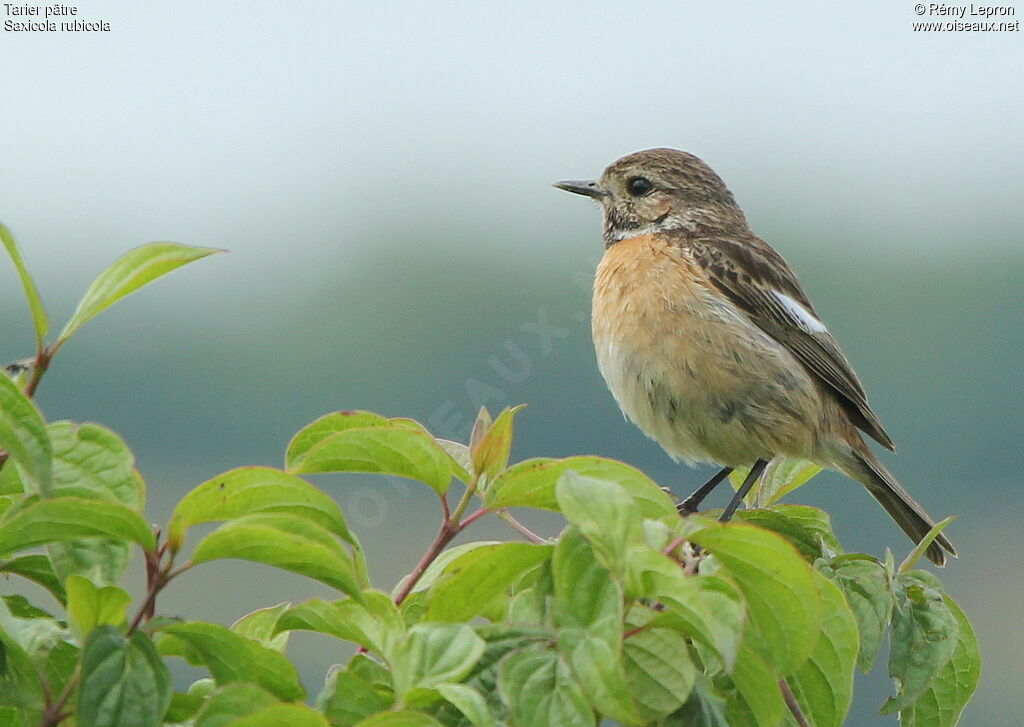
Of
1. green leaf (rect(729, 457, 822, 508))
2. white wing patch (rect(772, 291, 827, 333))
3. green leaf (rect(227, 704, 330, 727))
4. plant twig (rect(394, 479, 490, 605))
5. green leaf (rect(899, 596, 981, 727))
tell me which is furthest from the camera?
white wing patch (rect(772, 291, 827, 333))

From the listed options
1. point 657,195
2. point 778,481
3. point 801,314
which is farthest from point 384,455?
point 657,195

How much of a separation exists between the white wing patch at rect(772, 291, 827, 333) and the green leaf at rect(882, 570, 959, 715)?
3327 mm

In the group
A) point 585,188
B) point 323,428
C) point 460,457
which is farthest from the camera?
point 585,188

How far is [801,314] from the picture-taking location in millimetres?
5965

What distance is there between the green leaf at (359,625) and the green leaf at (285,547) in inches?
1.8

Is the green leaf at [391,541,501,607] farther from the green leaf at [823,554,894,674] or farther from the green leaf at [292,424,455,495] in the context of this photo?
the green leaf at [823,554,894,674]

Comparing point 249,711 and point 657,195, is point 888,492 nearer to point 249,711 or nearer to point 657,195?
point 657,195

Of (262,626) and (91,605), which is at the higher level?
(91,605)

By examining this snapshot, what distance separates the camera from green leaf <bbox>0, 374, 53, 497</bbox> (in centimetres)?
171

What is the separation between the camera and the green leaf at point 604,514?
1.75 m

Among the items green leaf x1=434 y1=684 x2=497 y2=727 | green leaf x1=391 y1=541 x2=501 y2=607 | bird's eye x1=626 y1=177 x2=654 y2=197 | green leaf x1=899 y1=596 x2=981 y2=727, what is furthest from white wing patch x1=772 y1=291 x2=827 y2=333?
green leaf x1=434 y1=684 x2=497 y2=727

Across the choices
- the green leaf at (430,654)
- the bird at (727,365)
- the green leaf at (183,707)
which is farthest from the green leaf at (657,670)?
the bird at (727,365)

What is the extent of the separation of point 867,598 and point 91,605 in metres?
1.48

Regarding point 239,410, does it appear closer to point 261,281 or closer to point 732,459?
point 261,281
